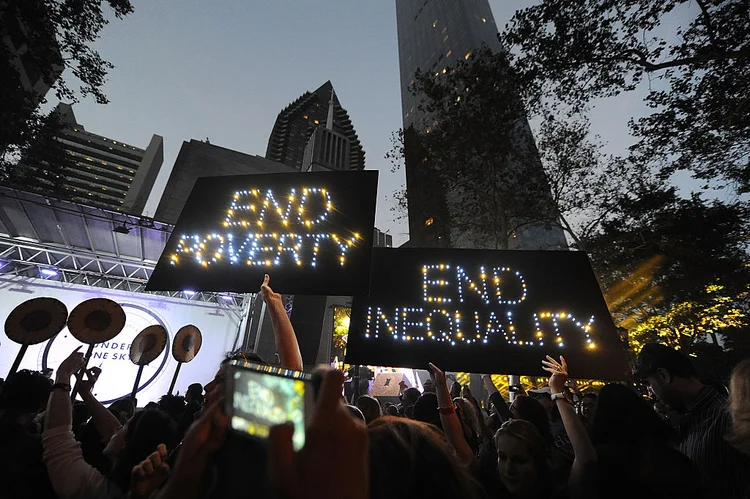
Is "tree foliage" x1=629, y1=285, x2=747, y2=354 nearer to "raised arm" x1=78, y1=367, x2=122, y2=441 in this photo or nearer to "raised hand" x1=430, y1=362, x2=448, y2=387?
"raised hand" x1=430, y1=362, x2=448, y2=387

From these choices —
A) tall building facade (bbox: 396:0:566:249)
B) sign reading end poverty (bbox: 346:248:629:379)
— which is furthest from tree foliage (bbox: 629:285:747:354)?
sign reading end poverty (bbox: 346:248:629:379)

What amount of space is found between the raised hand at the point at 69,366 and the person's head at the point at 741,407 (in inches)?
183

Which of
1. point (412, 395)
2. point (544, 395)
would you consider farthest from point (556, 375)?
point (412, 395)

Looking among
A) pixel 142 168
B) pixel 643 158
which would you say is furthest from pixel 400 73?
pixel 142 168

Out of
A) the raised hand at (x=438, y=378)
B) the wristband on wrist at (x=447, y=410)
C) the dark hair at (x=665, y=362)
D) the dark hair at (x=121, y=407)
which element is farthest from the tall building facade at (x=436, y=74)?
the wristband on wrist at (x=447, y=410)

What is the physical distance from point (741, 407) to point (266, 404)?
2.71 meters

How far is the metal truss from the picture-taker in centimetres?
1285

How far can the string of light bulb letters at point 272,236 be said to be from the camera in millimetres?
4406

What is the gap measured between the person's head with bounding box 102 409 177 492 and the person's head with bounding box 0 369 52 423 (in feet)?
4.55

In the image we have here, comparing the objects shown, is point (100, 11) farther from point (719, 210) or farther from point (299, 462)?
point (719, 210)

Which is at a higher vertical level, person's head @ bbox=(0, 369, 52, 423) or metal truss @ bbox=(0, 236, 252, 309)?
metal truss @ bbox=(0, 236, 252, 309)

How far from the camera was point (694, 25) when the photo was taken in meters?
8.54

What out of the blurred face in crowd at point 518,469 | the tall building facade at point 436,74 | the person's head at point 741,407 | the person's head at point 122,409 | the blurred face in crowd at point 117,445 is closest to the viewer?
the person's head at point 741,407

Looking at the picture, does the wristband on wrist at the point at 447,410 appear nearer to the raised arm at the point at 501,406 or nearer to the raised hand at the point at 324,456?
the raised arm at the point at 501,406
